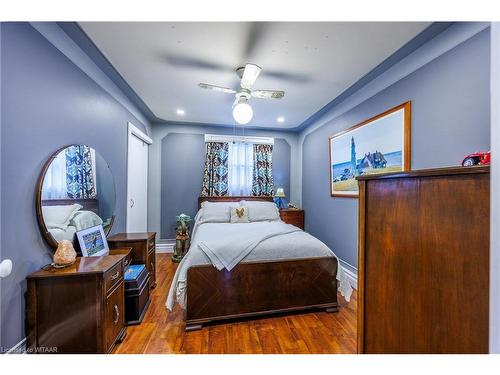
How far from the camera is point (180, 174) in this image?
163 inches

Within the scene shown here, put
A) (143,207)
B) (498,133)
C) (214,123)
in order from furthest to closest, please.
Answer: (214,123)
(143,207)
(498,133)

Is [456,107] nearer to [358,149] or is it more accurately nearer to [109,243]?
[358,149]

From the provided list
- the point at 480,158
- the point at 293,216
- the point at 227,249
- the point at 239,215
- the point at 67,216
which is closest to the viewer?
the point at 480,158

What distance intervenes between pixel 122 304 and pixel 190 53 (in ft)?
7.50

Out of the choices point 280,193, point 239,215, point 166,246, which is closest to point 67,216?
point 239,215

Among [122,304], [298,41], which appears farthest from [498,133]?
[122,304]

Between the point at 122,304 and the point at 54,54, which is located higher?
the point at 54,54

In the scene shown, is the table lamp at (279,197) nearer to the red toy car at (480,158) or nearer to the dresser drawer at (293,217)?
the dresser drawer at (293,217)

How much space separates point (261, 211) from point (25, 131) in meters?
2.90

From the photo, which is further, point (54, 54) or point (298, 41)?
point (298, 41)

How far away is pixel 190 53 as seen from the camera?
188 centimetres

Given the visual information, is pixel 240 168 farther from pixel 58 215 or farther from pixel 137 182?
pixel 58 215
